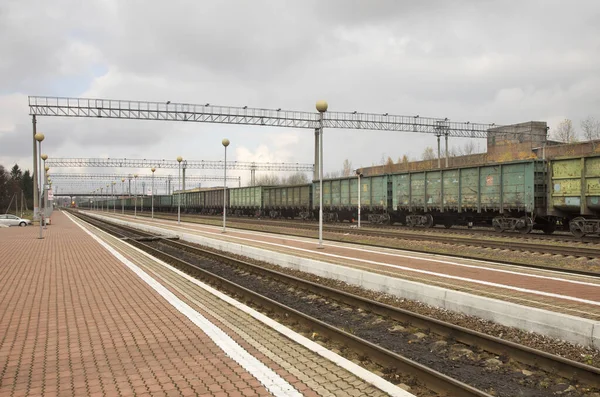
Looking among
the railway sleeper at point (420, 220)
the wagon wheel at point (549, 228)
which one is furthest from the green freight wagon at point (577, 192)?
the railway sleeper at point (420, 220)

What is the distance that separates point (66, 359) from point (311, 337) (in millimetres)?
2967

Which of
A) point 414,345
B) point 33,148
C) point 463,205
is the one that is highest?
point 33,148

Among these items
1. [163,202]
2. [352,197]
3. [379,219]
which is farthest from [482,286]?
[163,202]

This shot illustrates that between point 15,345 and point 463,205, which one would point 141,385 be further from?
point 463,205

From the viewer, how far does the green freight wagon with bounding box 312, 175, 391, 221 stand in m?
27.5

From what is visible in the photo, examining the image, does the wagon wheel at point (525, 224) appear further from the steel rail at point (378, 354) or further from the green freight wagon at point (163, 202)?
the green freight wagon at point (163, 202)

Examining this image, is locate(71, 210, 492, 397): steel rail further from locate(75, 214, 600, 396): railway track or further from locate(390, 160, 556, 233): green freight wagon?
locate(390, 160, 556, 233): green freight wagon

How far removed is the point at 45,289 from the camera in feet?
27.4

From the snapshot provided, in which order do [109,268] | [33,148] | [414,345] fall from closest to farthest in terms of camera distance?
[414,345]
[109,268]
[33,148]

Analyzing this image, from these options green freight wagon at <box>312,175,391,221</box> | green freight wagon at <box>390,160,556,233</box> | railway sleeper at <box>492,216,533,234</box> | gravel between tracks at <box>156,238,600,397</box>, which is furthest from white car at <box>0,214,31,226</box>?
railway sleeper at <box>492,216,533,234</box>

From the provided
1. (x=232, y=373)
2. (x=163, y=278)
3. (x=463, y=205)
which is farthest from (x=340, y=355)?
(x=463, y=205)

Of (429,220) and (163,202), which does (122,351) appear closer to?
(429,220)

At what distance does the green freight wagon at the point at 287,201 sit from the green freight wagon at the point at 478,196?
11953 mm

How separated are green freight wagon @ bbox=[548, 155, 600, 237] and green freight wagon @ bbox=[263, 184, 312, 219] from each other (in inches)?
838
